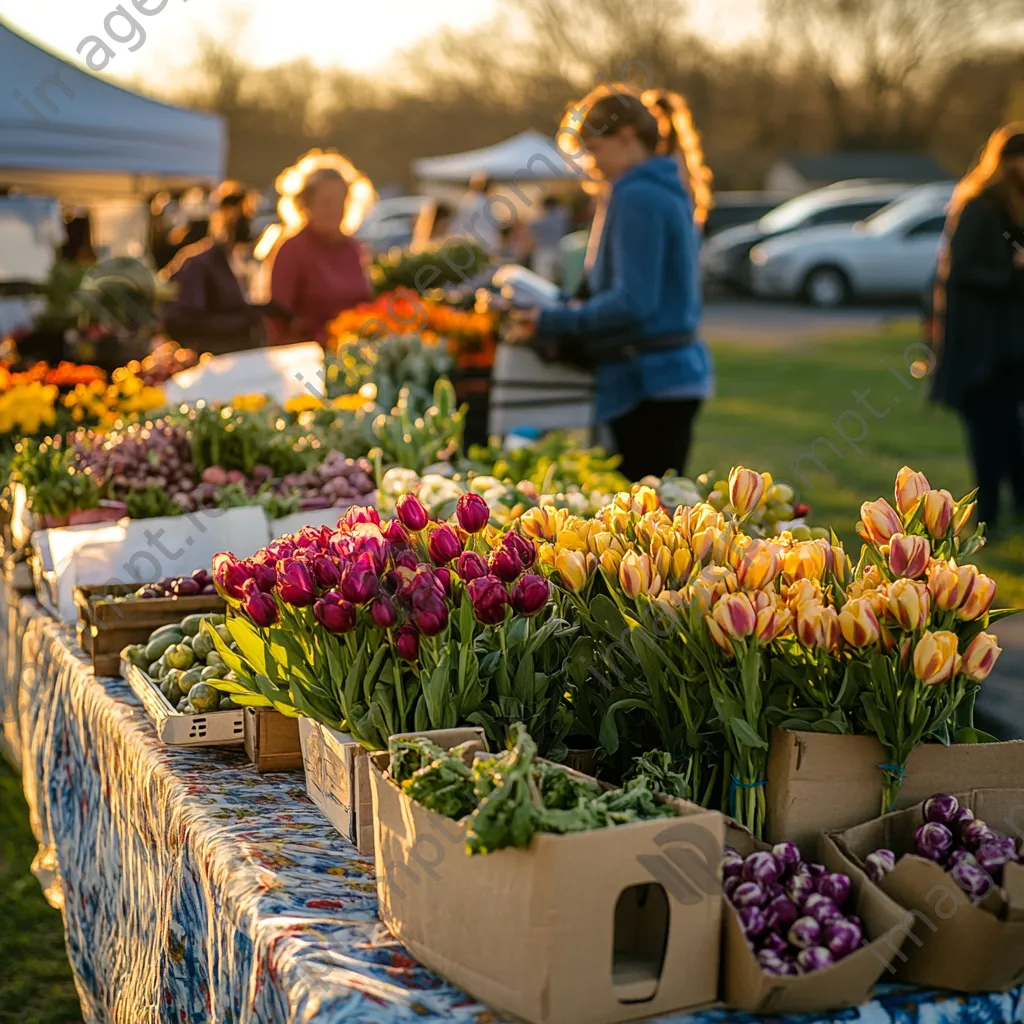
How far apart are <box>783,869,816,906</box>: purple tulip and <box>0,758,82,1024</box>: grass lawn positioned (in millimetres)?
1908

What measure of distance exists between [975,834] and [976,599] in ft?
0.80

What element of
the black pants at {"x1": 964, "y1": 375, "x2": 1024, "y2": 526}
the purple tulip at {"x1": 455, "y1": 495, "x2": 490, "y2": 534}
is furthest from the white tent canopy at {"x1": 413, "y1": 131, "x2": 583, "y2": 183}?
the purple tulip at {"x1": 455, "y1": 495, "x2": 490, "y2": 534}

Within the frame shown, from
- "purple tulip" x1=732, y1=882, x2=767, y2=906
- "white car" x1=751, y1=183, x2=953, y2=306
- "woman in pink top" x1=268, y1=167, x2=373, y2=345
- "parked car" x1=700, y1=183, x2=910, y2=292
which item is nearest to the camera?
"purple tulip" x1=732, y1=882, x2=767, y2=906

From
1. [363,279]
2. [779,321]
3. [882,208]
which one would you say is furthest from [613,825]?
[882,208]

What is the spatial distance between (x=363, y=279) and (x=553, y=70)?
31141 millimetres

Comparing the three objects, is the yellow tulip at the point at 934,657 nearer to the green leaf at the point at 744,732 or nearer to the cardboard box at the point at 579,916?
the green leaf at the point at 744,732

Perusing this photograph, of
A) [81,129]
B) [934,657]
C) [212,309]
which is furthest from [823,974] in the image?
[81,129]

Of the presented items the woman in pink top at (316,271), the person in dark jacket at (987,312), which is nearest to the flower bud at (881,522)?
the person in dark jacket at (987,312)

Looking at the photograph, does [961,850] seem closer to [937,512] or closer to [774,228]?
[937,512]

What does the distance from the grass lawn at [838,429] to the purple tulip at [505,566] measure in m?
3.61

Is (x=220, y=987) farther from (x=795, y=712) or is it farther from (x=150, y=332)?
(x=150, y=332)

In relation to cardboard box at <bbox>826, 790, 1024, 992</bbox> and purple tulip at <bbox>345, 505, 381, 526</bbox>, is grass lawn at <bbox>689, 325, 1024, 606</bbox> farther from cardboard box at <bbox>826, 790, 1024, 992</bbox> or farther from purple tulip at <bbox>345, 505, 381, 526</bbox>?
cardboard box at <bbox>826, 790, 1024, 992</bbox>

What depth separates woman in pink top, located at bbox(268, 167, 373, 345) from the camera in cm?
549

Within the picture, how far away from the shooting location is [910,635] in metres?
1.42
